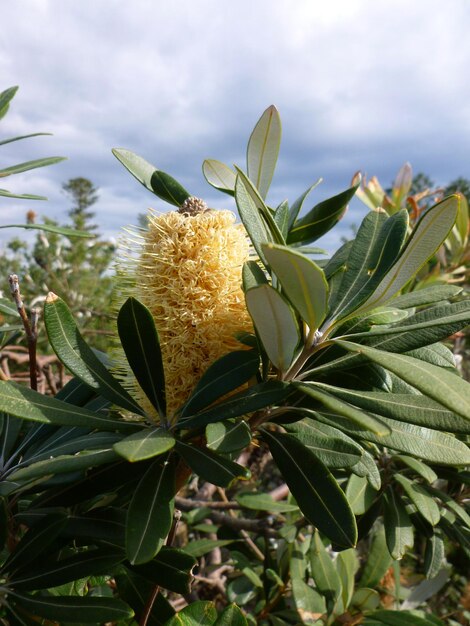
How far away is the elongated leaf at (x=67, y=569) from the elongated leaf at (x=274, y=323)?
0.34 metres

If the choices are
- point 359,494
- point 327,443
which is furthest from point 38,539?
point 359,494

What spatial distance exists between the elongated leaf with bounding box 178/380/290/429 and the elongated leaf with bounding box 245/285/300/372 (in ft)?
0.12

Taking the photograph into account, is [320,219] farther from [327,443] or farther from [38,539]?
[38,539]

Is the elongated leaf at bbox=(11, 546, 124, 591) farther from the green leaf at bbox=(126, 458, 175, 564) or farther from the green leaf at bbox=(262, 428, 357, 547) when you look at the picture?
the green leaf at bbox=(262, 428, 357, 547)

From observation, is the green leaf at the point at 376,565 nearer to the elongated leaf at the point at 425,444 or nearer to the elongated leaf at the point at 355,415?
the elongated leaf at the point at 425,444

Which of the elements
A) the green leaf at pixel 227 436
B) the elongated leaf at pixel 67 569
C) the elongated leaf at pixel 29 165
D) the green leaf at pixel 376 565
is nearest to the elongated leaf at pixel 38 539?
the elongated leaf at pixel 67 569

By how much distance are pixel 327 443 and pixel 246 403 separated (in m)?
0.13

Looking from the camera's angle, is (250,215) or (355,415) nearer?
(355,415)

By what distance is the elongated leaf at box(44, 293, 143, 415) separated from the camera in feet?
2.15

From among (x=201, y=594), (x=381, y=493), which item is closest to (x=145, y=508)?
(x=381, y=493)

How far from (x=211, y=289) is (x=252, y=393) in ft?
0.61

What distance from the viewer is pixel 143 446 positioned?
50 cm

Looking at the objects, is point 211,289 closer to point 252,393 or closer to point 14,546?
point 252,393

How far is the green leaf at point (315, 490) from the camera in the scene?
59cm
